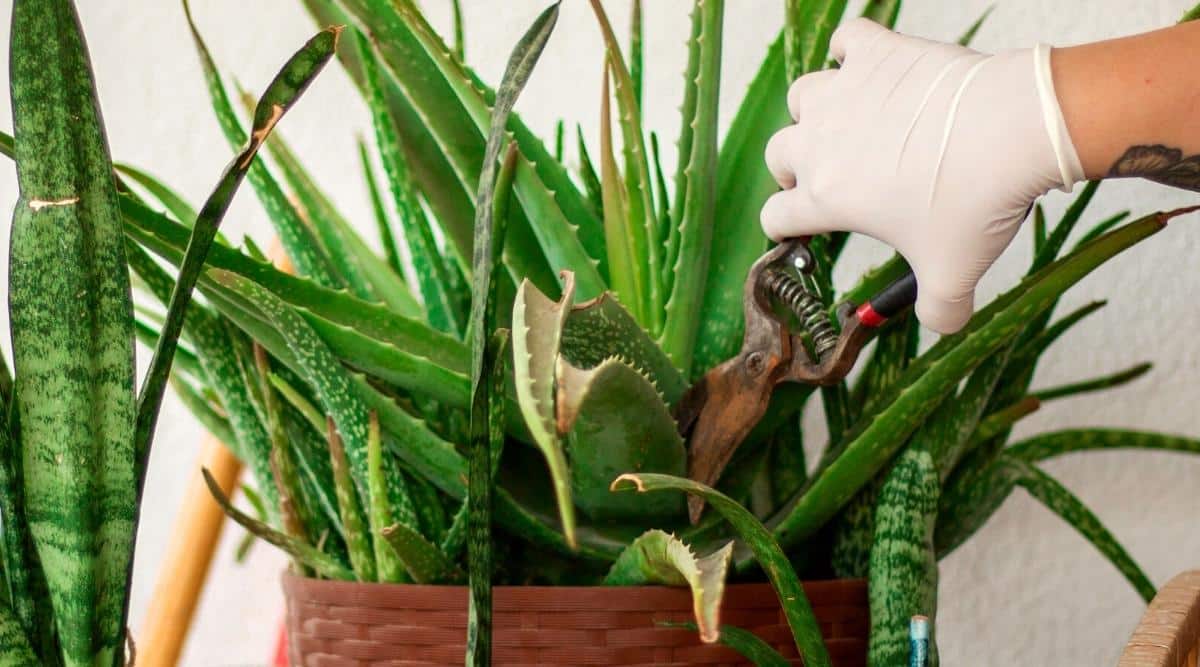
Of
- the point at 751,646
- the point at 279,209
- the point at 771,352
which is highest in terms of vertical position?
the point at 279,209

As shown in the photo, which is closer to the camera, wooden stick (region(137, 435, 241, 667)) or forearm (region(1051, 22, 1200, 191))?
forearm (region(1051, 22, 1200, 191))

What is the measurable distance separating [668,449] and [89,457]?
0.20m

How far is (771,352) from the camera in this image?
0.45 meters

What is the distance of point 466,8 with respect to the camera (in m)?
0.91

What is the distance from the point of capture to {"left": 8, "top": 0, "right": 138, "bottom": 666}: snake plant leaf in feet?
1.14

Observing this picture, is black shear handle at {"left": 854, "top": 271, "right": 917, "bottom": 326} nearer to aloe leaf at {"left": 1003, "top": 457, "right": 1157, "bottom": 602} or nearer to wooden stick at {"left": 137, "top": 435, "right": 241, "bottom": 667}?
aloe leaf at {"left": 1003, "top": 457, "right": 1157, "bottom": 602}

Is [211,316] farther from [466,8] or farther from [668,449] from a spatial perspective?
[466,8]

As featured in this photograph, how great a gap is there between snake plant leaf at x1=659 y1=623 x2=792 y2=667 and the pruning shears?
6 centimetres

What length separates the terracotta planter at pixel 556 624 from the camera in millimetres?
427

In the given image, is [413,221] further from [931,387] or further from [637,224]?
[931,387]

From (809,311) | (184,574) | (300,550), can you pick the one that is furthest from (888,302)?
(184,574)

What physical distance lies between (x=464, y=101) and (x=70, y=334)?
204mm

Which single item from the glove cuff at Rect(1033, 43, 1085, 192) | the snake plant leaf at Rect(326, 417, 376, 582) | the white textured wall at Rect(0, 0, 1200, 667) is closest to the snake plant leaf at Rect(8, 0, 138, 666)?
the snake plant leaf at Rect(326, 417, 376, 582)

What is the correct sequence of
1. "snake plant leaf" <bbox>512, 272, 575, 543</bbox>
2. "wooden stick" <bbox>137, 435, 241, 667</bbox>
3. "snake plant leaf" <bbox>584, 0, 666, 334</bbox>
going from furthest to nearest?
1. "wooden stick" <bbox>137, 435, 241, 667</bbox>
2. "snake plant leaf" <bbox>584, 0, 666, 334</bbox>
3. "snake plant leaf" <bbox>512, 272, 575, 543</bbox>
